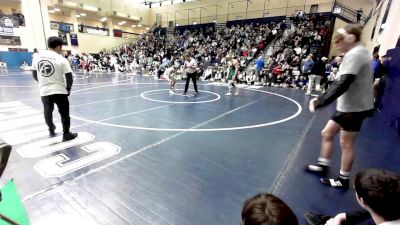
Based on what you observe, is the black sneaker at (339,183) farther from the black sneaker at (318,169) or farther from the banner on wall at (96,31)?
the banner on wall at (96,31)

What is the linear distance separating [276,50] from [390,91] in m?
12.7

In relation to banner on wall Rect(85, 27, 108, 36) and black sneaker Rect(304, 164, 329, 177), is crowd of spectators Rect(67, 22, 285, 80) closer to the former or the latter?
banner on wall Rect(85, 27, 108, 36)

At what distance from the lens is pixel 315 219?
2.12 meters

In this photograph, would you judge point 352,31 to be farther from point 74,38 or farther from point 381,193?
point 74,38

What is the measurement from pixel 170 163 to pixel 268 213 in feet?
8.37

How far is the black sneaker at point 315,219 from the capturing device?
6.79 feet

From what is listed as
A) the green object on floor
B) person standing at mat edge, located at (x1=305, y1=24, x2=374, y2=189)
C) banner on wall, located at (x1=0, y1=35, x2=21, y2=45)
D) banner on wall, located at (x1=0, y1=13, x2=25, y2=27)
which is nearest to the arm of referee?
person standing at mat edge, located at (x1=305, y1=24, x2=374, y2=189)

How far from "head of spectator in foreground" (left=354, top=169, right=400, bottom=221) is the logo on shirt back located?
4.42m

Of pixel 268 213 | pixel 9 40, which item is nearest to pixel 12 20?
pixel 9 40

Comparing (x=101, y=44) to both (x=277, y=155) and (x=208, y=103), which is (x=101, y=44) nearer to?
(x=208, y=103)

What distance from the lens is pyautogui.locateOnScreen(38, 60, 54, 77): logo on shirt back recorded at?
3.81 metres

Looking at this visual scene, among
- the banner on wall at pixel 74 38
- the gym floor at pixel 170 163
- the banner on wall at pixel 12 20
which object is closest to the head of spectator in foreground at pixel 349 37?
the gym floor at pixel 170 163

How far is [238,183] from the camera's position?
2771 millimetres

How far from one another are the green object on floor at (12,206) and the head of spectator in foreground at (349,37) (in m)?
3.57
